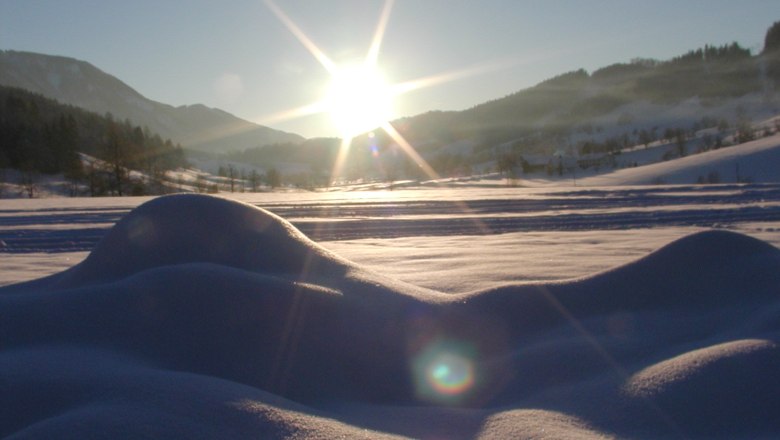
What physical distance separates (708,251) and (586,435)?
1.29 metres

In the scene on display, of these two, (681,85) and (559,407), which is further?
(681,85)

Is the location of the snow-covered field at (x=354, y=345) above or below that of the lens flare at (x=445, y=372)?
above

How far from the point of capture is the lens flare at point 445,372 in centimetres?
154

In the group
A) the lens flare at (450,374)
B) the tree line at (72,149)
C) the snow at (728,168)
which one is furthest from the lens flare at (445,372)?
the tree line at (72,149)

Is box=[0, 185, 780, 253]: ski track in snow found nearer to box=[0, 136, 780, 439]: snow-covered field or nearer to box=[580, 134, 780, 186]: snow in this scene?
box=[0, 136, 780, 439]: snow-covered field

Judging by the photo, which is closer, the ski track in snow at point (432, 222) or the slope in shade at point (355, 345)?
the slope in shade at point (355, 345)

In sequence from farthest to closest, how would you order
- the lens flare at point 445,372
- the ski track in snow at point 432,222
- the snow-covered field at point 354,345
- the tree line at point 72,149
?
1. the tree line at point 72,149
2. the ski track in snow at point 432,222
3. the lens flare at point 445,372
4. the snow-covered field at point 354,345

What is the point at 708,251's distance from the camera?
6.89ft

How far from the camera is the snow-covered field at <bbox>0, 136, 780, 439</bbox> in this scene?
1.11 meters

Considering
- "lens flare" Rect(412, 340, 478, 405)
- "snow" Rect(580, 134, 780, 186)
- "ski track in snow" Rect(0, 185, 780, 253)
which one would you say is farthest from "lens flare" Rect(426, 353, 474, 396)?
"snow" Rect(580, 134, 780, 186)

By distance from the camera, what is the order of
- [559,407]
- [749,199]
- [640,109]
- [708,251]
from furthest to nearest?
[640,109] → [749,199] → [708,251] → [559,407]

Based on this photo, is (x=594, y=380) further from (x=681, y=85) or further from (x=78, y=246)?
(x=681, y=85)

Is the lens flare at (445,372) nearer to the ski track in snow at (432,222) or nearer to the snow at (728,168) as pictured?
the ski track in snow at (432,222)

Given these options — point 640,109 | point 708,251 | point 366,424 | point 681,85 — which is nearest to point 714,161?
point 708,251
